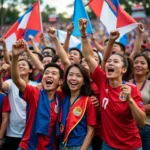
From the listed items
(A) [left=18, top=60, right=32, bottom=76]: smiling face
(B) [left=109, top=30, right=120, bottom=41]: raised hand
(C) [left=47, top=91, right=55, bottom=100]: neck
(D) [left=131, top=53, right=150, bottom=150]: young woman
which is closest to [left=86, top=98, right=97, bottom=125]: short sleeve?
(C) [left=47, top=91, right=55, bottom=100]: neck

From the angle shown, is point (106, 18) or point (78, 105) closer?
point (78, 105)

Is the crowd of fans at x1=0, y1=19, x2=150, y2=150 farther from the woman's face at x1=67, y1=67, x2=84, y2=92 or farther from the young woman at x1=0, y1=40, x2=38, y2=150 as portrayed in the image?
the young woman at x1=0, y1=40, x2=38, y2=150

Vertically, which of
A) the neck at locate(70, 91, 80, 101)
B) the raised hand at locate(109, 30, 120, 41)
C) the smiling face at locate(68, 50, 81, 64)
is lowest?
the neck at locate(70, 91, 80, 101)

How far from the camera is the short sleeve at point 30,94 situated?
371 centimetres

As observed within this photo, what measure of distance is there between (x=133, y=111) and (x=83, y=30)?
46.9 inches

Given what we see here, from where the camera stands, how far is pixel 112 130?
3504 millimetres

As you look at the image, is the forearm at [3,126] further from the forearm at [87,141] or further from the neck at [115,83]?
the neck at [115,83]

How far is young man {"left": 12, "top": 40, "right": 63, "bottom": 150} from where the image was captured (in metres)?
3.63

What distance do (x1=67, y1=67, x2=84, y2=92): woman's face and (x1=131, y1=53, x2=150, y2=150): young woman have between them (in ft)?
2.75

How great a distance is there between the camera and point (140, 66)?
4.37 m

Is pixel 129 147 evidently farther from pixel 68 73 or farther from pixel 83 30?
pixel 83 30

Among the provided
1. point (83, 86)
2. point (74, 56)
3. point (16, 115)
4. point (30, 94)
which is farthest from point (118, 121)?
point (74, 56)

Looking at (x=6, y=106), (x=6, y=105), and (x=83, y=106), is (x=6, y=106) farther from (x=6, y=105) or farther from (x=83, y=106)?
(x=83, y=106)

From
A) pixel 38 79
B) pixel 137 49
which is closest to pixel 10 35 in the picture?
pixel 38 79
